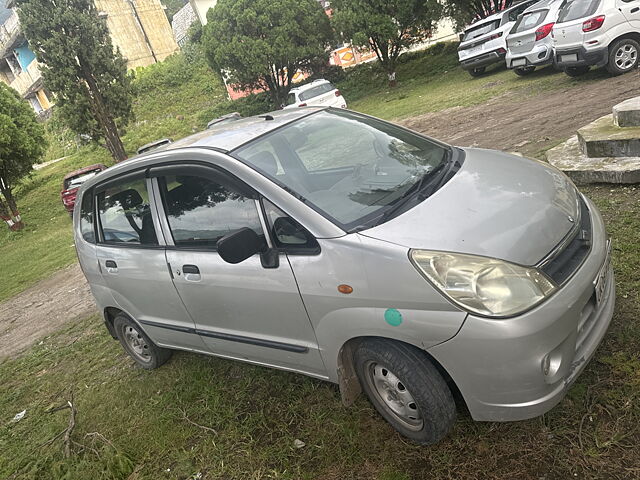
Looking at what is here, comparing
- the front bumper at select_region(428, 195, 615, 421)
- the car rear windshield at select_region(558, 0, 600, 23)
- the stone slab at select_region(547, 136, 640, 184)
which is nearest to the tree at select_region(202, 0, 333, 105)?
the car rear windshield at select_region(558, 0, 600, 23)

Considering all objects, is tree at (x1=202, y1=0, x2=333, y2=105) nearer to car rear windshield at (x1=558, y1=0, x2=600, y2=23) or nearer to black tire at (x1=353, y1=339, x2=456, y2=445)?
car rear windshield at (x1=558, y1=0, x2=600, y2=23)

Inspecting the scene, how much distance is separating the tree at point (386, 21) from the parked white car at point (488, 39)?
377 centimetres

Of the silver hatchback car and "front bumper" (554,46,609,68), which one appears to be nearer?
the silver hatchback car

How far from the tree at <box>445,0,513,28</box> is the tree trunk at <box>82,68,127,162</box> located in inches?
571

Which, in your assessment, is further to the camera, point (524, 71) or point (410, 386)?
point (524, 71)

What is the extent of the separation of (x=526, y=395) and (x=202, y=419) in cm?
221

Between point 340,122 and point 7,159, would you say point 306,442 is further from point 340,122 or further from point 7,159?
point 7,159

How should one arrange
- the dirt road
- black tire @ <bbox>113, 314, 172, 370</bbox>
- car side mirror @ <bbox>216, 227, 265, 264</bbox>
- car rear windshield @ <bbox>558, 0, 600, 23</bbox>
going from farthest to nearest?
car rear windshield @ <bbox>558, 0, 600, 23</bbox> < the dirt road < black tire @ <bbox>113, 314, 172, 370</bbox> < car side mirror @ <bbox>216, 227, 265, 264</bbox>

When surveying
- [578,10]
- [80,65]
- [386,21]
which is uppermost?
[80,65]

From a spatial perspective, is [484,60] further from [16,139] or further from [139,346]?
[16,139]

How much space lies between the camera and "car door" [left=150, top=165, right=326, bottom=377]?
265cm

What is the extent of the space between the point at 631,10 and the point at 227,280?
368 inches

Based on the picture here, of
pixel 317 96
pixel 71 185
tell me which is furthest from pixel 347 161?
pixel 317 96

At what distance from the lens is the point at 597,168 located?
Answer: 4.69m
